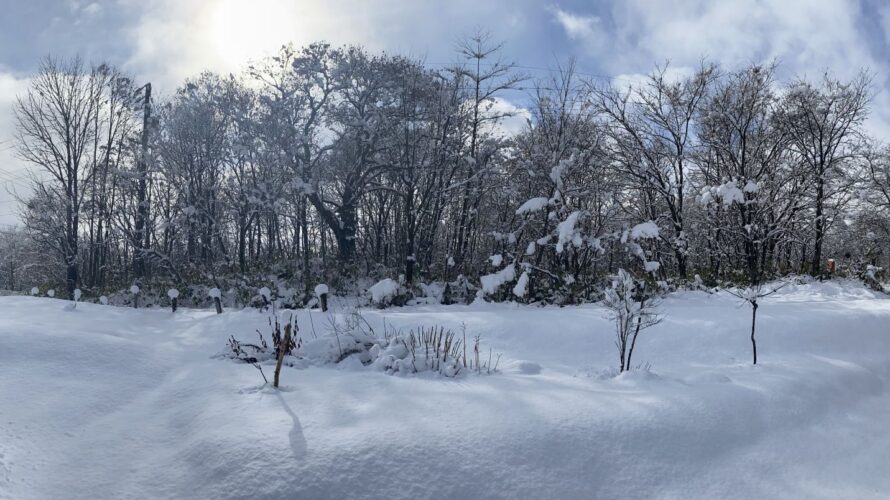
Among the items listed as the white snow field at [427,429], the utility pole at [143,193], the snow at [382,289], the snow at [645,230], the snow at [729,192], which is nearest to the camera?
the white snow field at [427,429]

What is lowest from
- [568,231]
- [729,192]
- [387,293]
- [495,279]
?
[387,293]

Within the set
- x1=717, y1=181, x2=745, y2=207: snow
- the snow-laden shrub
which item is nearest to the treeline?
x1=717, y1=181, x2=745, y2=207: snow

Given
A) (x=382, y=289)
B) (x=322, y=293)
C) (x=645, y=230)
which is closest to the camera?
(x=322, y=293)

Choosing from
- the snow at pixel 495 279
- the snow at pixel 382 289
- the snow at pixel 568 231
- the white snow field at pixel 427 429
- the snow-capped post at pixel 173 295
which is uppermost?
the snow at pixel 568 231

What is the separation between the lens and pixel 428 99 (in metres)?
14.2

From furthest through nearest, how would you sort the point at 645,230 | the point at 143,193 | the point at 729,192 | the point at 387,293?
the point at 143,193 → the point at 729,192 → the point at 387,293 → the point at 645,230

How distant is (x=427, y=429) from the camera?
3.21m

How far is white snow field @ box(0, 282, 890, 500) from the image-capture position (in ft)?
9.05

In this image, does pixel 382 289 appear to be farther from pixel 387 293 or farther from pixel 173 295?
pixel 173 295

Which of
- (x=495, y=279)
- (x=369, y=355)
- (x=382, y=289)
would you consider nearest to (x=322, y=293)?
(x=382, y=289)

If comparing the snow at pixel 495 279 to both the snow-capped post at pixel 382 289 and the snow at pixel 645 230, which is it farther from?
the snow at pixel 645 230

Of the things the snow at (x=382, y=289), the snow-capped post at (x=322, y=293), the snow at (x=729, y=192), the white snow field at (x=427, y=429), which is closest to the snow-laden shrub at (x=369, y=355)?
the white snow field at (x=427, y=429)

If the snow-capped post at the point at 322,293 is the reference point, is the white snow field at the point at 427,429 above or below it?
below

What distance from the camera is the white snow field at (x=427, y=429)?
2.76m
